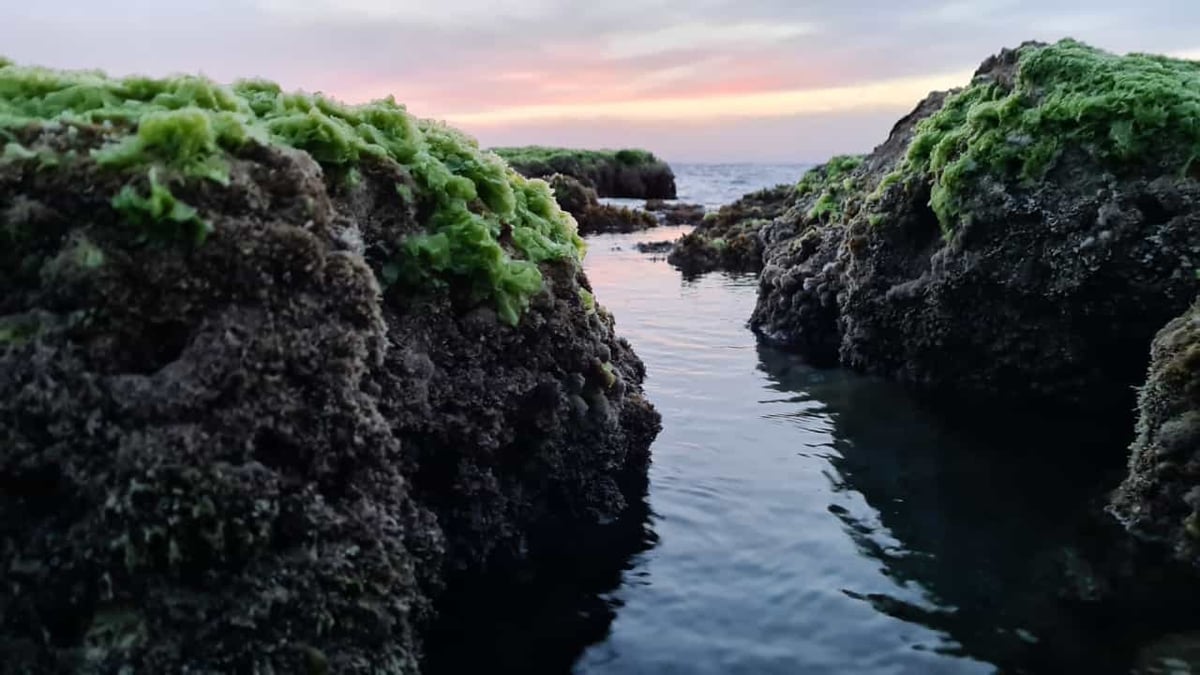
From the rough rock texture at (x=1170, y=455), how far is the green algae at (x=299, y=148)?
11.7ft

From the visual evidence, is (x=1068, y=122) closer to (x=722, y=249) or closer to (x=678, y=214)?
(x=722, y=249)

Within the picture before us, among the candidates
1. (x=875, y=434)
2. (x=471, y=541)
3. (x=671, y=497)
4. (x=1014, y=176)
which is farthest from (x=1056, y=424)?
(x=471, y=541)

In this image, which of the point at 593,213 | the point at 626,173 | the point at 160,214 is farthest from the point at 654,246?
the point at 626,173

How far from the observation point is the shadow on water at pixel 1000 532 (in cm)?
438

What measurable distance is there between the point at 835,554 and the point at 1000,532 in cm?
107

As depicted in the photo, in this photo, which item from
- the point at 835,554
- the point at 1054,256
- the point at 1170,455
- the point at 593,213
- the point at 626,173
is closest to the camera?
the point at 1170,455

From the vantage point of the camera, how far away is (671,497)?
6082mm

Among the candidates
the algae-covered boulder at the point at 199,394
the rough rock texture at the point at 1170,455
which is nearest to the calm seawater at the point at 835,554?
the rough rock texture at the point at 1170,455

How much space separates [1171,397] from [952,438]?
2079 mm

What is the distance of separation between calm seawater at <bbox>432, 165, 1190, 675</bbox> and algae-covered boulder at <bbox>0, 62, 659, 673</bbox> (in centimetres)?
102

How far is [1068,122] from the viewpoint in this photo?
7.43m

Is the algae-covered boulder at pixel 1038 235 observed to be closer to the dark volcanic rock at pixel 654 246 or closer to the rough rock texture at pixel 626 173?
the dark volcanic rock at pixel 654 246

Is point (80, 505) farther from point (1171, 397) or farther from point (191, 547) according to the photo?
point (1171, 397)

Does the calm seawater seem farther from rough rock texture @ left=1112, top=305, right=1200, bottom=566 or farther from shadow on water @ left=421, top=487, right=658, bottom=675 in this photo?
rough rock texture @ left=1112, top=305, right=1200, bottom=566
